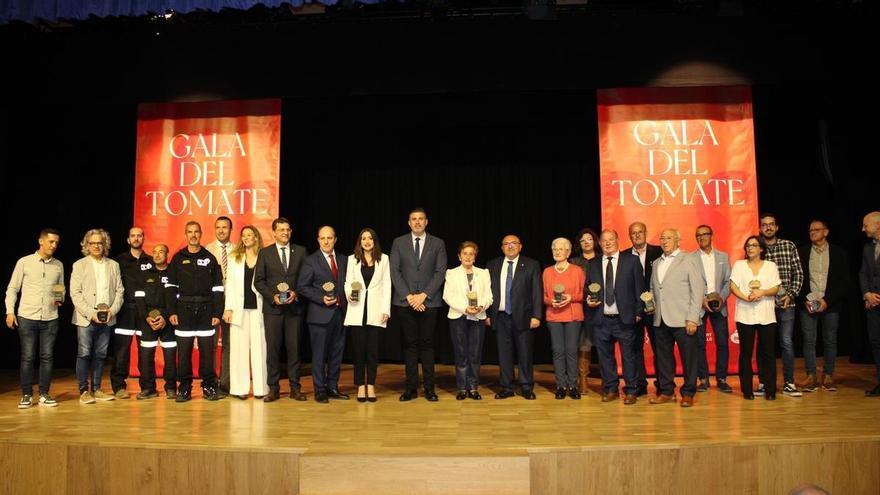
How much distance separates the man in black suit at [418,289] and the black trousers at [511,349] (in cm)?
59

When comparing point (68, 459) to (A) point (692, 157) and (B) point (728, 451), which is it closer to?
(B) point (728, 451)

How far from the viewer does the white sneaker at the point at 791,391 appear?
5.31 metres

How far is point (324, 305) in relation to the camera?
5.28 meters

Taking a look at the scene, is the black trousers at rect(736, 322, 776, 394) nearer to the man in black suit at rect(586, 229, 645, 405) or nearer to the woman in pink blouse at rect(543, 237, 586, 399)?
the man in black suit at rect(586, 229, 645, 405)

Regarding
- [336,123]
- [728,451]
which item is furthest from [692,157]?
[336,123]

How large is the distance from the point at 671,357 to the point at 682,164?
2.11 m

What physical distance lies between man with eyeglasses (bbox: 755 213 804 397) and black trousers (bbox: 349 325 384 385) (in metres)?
3.26

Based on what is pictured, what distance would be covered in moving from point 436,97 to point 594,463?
4.82 meters

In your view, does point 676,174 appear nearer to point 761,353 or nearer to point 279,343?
point 761,353

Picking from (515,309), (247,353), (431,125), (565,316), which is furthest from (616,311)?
(431,125)

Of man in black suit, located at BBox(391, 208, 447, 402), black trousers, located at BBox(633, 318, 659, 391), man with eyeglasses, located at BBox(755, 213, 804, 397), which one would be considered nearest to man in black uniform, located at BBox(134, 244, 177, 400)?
man in black suit, located at BBox(391, 208, 447, 402)

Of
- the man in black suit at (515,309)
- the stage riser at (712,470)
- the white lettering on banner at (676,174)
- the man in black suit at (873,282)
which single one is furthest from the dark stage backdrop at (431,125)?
the stage riser at (712,470)

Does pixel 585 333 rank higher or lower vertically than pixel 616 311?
lower

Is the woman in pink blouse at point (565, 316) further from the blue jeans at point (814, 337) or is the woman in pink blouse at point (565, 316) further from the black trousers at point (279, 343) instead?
the black trousers at point (279, 343)
